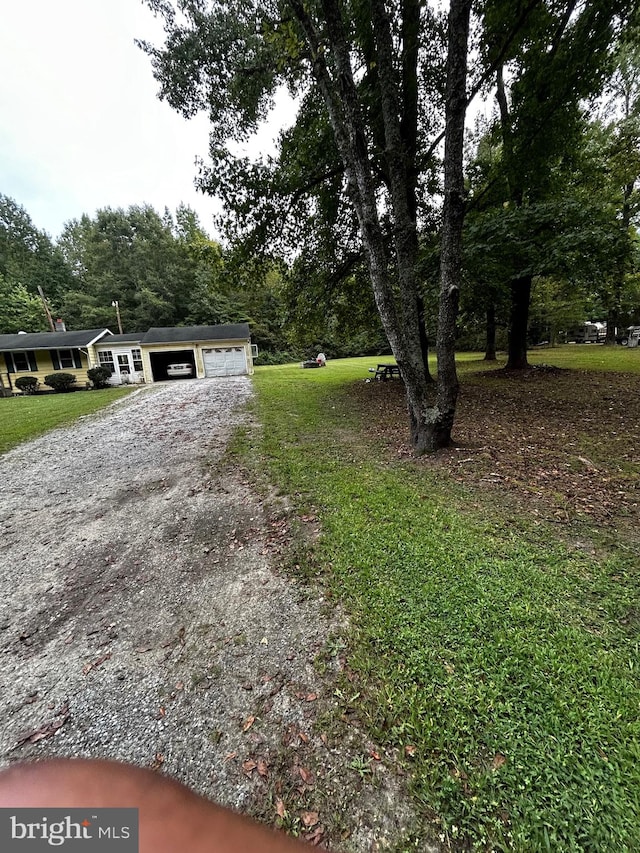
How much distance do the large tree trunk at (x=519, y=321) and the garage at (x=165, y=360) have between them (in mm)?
17212

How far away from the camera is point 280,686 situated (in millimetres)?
1950

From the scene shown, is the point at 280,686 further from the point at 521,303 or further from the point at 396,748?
the point at 521,303

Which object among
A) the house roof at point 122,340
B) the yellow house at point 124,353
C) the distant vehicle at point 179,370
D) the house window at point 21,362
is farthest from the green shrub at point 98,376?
the distant vehicle at point 179,370

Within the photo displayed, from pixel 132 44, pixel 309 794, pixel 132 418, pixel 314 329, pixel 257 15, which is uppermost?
pixel 257 15

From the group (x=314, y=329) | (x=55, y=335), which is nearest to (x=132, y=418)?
(x=314, y=329)

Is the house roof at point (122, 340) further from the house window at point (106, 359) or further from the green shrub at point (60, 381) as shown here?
the green shrub at point (60, 381)

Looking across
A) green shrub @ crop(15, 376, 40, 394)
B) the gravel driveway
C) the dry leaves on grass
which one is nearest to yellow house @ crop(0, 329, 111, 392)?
green shrub @ crop(15, 376, 40, 394)

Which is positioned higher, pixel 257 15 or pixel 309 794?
pixel 257 15

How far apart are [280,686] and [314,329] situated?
1013 centimetres

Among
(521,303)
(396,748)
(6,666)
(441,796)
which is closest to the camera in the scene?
(441,796)

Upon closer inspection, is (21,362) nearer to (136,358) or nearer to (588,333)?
(136,358)

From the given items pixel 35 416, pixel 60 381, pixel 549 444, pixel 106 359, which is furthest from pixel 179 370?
pixel 549 444

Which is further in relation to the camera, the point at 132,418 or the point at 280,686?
the point at 132,418

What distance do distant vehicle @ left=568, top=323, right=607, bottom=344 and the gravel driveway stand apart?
115 ft
